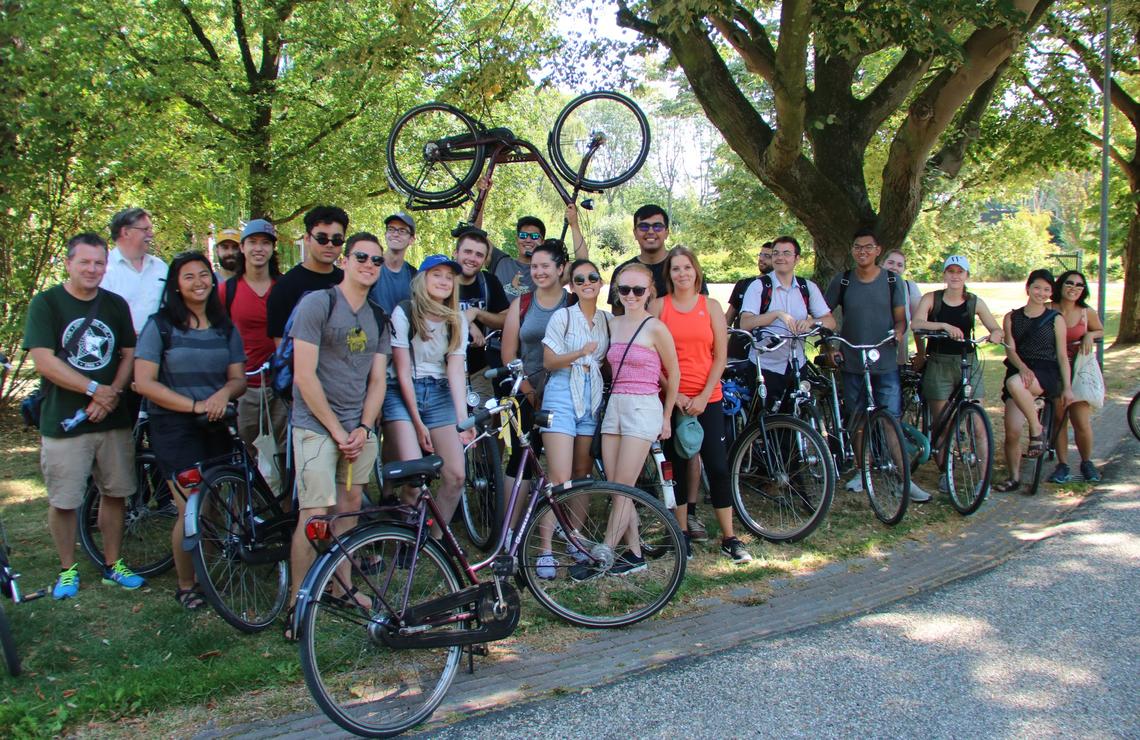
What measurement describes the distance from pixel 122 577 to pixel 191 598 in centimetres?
65

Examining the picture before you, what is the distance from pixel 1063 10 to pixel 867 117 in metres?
10.2

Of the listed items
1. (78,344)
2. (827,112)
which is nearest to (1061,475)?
(827,112)

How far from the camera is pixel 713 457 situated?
18.2 ft

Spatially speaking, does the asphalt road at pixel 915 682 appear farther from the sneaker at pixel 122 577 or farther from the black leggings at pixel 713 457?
the sneaker at pixel 122 577

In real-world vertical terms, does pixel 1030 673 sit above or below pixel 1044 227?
below

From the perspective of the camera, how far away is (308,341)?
4102 mm

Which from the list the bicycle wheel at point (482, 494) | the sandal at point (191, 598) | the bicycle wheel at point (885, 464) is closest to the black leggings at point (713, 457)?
the bicycle wheel at point (482, 494)

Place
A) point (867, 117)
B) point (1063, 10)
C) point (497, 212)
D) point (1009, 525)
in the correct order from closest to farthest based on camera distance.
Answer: point (1009, 525), point (867, 117), point (1063, 10), point (497, 212)

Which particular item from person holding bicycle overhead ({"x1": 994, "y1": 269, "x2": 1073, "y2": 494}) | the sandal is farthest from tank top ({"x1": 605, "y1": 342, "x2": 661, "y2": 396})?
person holding bicycle overhead ({"x1": 994, "y1": 269, "x2": 1073, "y2": 494})

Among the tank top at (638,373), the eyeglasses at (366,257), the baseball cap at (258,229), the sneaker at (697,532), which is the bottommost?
the sneaker at (697,532)

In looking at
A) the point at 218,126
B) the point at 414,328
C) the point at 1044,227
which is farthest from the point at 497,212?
the point at 1044,227

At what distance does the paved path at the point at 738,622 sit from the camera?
381 cm

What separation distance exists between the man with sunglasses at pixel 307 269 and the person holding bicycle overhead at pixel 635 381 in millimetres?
1782

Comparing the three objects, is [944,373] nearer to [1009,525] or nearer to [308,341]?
[1009,525]
